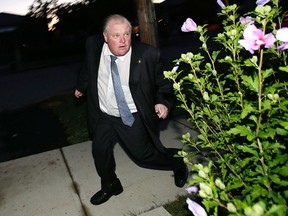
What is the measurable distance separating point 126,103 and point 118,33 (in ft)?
Result: 2.36

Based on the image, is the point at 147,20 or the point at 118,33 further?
the point at 147,20

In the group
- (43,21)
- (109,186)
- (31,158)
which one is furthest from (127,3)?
(109,186)

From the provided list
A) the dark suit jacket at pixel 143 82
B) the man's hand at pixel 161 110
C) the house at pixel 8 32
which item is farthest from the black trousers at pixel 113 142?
the house at pixel 8 32

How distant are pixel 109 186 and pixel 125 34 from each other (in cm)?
168

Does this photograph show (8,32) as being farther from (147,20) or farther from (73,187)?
(73,187)

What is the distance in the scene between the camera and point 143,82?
10.3 ft

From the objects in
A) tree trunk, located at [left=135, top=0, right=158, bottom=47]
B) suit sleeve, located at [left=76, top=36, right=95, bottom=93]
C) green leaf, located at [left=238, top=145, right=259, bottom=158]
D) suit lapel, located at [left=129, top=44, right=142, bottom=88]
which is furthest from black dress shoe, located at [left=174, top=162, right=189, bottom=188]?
tree trunk, located at [left=135, top=0, right=158, bottom=47]

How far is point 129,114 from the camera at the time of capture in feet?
10.4

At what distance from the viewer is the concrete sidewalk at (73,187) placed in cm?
330

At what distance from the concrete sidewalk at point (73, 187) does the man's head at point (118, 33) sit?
1650mm

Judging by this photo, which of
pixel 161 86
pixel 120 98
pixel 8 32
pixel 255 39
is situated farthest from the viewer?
pixel 8 32

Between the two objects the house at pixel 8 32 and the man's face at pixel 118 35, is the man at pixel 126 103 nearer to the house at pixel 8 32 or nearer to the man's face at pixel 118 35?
the man's face at pixel 118 35

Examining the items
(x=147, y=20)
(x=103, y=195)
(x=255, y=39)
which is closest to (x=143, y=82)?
(x=103, y=195)

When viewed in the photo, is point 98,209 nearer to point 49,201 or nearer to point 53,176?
point 49,201
